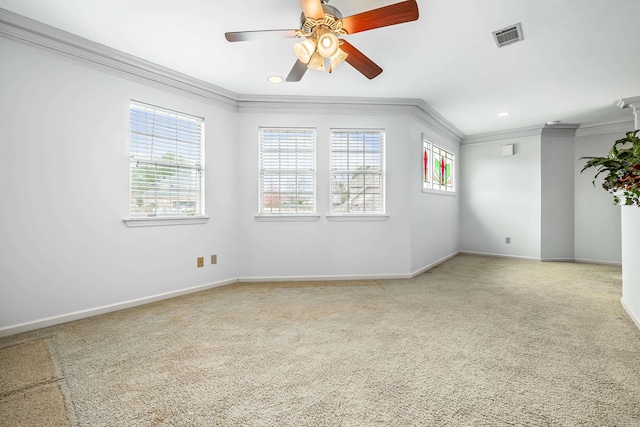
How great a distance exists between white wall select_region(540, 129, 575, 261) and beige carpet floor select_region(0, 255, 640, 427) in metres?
Answer: 2.61

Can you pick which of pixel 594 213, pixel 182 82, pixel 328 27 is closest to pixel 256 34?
pixel 328 27

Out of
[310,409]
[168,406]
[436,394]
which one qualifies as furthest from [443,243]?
[168,406]

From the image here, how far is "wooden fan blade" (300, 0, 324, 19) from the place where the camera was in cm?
185

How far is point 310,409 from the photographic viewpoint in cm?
153

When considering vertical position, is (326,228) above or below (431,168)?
below

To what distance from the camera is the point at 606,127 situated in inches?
212

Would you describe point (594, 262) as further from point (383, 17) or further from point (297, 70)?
point (297, 70)

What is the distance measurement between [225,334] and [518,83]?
4.36m

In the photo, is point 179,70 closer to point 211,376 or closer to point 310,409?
point 211,376

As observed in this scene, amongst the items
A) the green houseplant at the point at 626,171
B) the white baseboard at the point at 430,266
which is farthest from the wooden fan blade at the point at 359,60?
the white baseboard at the point at 430,266

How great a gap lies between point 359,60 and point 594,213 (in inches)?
232

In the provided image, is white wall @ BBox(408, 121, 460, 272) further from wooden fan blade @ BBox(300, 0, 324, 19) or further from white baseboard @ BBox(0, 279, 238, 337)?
white baseboard @ BBox(0, 279, 238, 337)

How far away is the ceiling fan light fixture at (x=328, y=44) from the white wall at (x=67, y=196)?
231 centimetres

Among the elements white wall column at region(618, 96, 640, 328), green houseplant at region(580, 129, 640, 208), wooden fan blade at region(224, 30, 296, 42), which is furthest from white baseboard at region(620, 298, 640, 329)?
wooden fan blade at region(224, 30, 296, 42)
